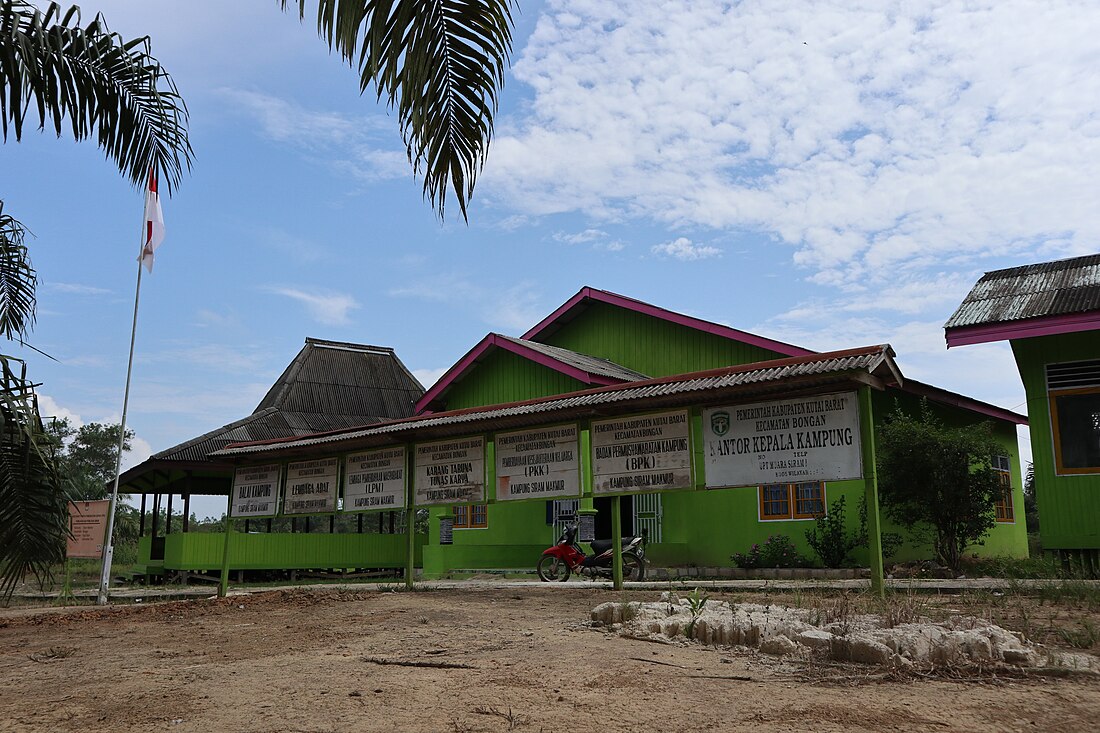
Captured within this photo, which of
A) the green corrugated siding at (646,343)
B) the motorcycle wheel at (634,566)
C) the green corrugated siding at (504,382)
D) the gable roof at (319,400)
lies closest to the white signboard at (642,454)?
the motorcycle wheel at (634,566)

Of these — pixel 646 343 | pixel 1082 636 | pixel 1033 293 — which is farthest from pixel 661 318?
pixel 1082 636

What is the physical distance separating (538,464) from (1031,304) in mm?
7970

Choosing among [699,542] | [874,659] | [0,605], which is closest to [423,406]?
[699,542]

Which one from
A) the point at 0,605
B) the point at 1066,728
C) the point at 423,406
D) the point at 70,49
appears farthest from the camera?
the point at 423,406

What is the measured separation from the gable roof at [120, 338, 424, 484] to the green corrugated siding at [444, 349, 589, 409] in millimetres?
2403

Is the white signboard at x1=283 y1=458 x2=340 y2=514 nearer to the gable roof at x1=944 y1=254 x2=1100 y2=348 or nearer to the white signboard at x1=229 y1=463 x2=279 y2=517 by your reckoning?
the white signboard at x1=229 y1=463 x2=279 y2=517

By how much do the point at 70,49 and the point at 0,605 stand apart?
588 inches

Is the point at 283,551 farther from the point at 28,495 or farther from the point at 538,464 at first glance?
the point at 28,495

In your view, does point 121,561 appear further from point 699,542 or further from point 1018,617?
point 1018,617

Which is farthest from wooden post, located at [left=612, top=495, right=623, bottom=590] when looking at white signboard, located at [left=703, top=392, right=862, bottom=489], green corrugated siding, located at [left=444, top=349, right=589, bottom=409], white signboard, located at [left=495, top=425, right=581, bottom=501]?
green corrugated siding, located at [left=444, top=349, right=589, bottom=409]

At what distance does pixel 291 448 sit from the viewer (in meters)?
15.1

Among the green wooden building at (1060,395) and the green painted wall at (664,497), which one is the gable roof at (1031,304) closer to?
the green wooden building at (1060,395)

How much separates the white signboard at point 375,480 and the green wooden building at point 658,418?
0.21 metres

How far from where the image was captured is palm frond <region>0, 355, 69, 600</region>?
191 inches
